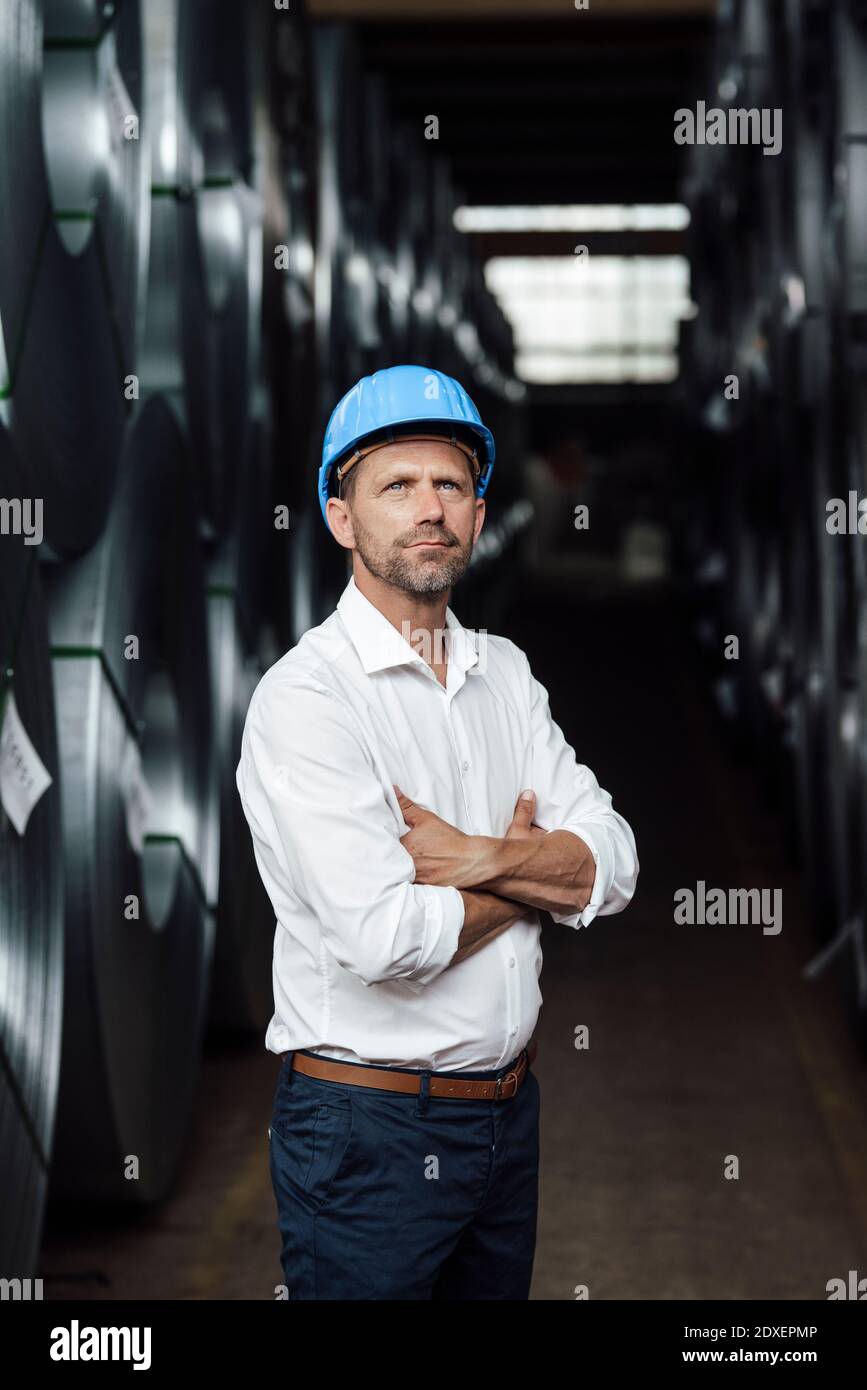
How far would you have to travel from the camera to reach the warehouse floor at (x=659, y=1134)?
3369 millimetres

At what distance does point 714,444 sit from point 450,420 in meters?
7.41

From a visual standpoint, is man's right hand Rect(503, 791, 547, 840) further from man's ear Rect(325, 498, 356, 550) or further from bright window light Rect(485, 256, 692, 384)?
bright window light Rect(485, 256, 692, 384)

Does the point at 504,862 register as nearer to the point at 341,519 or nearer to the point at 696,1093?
the point at 341,519

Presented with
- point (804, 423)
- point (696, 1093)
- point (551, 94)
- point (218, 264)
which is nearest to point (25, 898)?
point (218, 264)

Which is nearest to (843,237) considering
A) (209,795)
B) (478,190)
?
(209,795)

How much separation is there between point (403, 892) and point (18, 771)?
873 millimetres

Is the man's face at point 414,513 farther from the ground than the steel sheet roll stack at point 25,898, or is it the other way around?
the man's face at point 414,513

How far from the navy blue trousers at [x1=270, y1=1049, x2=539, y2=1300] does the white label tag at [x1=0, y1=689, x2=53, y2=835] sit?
68 centimetres

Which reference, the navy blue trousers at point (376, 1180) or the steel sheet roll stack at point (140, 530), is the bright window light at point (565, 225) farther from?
the navy blue trousers at point (376, 1180)

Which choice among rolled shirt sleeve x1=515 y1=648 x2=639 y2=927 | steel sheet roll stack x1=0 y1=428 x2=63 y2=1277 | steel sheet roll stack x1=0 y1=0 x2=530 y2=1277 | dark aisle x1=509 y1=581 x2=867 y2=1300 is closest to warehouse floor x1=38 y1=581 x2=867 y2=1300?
dark aisle x1=509 y1=581 x2=867 y2=1300

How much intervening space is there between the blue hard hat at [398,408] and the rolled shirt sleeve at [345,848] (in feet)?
1.07

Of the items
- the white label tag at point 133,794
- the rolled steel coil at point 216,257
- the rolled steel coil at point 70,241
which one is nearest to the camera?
the rolled steel coil at point 70,241

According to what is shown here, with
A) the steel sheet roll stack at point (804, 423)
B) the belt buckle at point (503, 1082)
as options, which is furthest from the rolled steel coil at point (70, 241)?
the steel sheet roll stack at point (804, 423)

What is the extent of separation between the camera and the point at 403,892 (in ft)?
6.21
